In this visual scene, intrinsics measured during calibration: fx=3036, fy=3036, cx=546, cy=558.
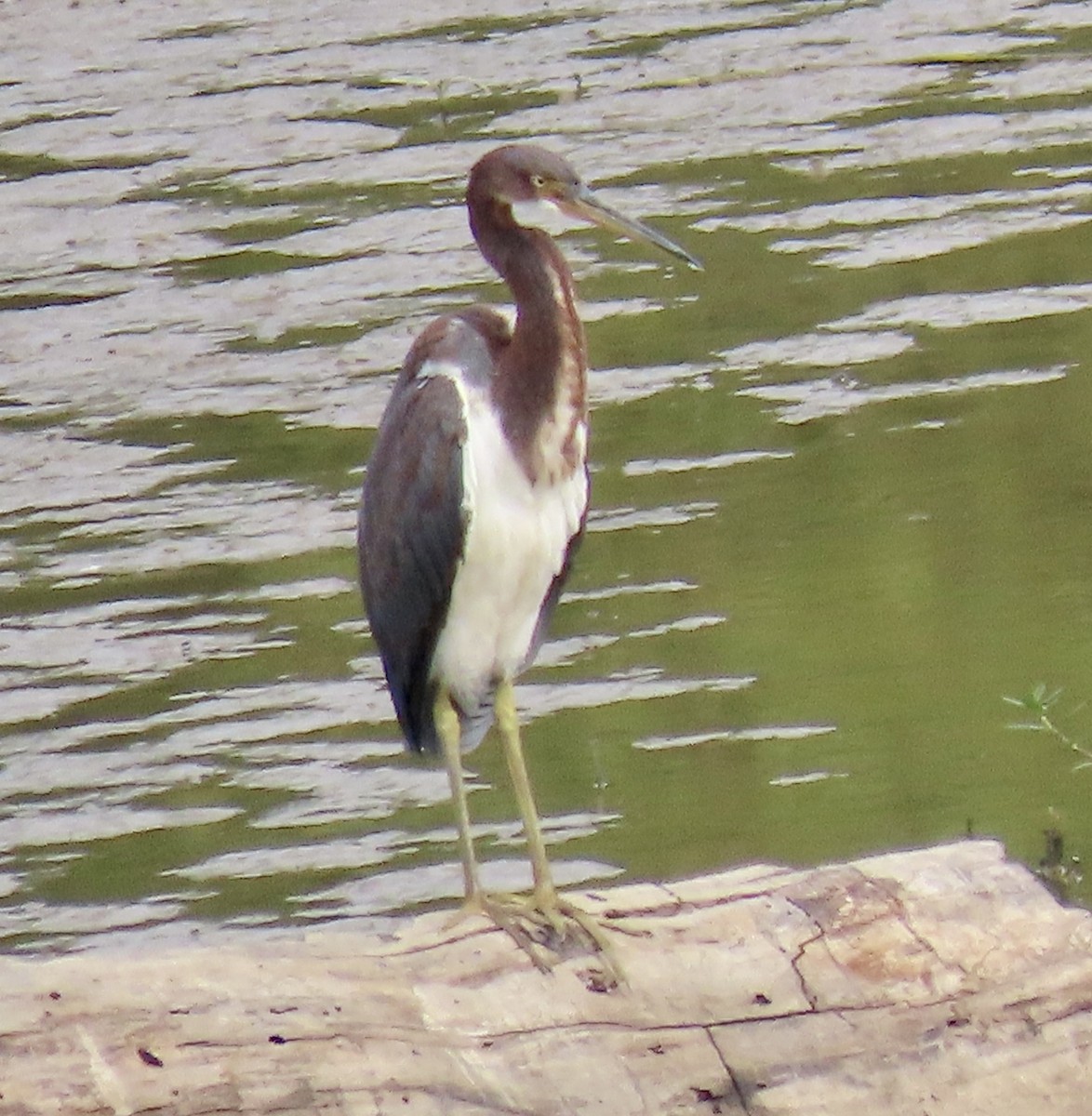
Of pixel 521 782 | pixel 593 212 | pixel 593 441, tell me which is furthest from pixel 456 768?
pixel 593 441

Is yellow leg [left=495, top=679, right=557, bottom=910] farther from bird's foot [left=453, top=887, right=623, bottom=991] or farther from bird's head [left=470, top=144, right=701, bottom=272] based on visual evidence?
bird's head [left=470, top=144, right=701, bottom=272]

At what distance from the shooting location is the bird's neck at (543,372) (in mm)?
4738

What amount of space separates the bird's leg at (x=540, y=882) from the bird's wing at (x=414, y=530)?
0.42ft

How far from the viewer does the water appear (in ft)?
19.2

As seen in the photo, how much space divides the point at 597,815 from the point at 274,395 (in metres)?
3.11

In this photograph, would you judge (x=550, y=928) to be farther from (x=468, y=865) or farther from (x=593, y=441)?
(x=593, y=441)

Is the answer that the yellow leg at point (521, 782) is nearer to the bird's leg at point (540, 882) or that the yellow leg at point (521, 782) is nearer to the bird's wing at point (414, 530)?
the bird's leg at point (540, 882)

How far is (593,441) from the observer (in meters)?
7.88

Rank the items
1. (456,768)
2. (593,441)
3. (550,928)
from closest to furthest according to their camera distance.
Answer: (550,928)
(456,768)
(593,441)

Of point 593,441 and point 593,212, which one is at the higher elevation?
point 593,212

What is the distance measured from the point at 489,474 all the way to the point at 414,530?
167 mm

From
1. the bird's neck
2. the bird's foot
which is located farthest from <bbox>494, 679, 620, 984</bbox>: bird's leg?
the bird's neck

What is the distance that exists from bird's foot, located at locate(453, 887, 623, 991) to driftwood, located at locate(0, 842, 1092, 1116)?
20 millimetres

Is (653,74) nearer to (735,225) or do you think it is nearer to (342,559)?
(735,225)
